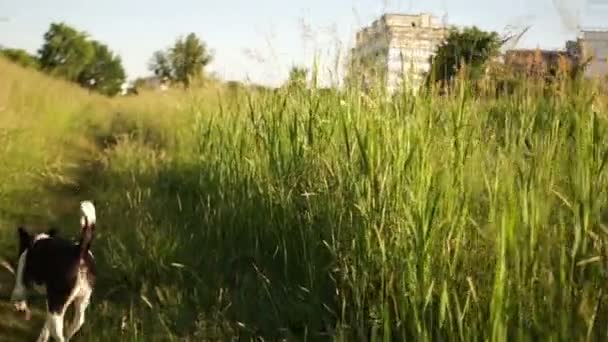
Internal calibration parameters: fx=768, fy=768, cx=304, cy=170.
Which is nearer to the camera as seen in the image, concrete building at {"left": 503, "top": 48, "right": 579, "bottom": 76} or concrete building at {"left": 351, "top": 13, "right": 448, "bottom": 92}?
concrete building at {"left": 503, "top": 48, "right": 579, "bottom": 76}


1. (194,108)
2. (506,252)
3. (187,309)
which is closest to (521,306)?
(506,252)

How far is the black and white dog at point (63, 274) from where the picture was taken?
3.38 meters

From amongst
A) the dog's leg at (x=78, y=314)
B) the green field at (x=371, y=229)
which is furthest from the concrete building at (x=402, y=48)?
the dog's leg at (x=78, y=314)

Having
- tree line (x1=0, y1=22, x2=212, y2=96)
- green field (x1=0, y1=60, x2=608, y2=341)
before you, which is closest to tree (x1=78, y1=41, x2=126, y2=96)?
tree line (x1=0, y1=22, x2=212, y2=96)

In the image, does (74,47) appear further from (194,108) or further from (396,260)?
(396,260)

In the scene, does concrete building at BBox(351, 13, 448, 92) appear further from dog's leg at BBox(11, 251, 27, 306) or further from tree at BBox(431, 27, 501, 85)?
dog's leg at BBox(11, 251, 27, 306)

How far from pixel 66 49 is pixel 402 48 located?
27.9 m

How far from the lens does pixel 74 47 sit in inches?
1192

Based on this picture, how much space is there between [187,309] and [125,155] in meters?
4.40

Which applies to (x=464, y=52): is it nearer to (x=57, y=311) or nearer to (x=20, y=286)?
(x=57, y=311)

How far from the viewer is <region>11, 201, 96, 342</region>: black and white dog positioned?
3.38m

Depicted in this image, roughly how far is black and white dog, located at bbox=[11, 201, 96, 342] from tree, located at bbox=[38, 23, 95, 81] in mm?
24578

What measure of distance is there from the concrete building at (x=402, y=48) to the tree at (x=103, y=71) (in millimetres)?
28432

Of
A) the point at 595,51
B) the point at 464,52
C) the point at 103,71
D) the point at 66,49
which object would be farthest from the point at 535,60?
the point at 103,71
